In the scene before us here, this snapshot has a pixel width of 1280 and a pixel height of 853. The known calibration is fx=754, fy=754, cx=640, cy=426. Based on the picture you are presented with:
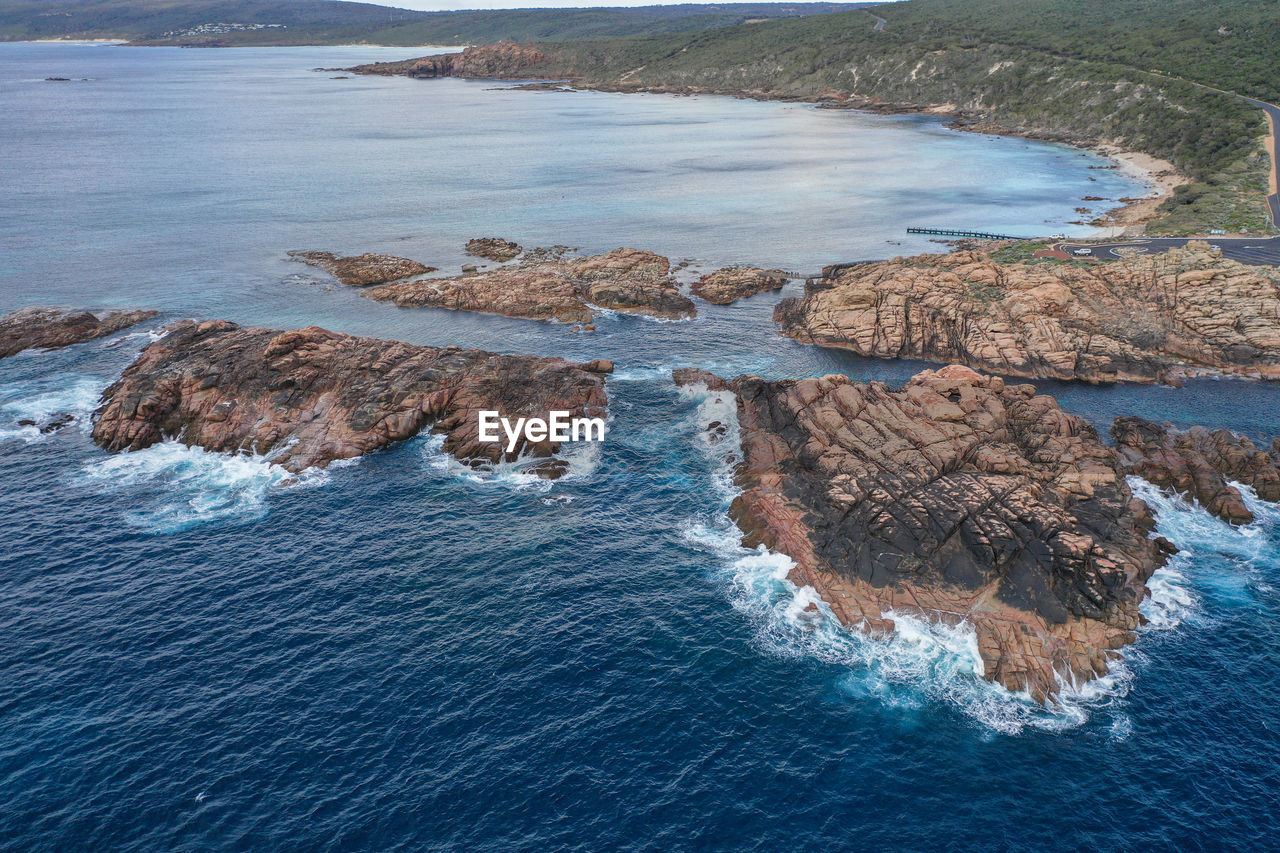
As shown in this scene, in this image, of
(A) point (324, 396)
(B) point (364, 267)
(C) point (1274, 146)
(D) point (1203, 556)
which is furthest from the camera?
(C) point (1274, 146)

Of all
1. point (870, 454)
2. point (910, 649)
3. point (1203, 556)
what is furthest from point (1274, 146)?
point (910, 649)

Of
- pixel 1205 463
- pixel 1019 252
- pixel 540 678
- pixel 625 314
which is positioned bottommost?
pixel 540 678

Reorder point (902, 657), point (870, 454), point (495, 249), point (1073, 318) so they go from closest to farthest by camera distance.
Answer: point (902, 657), point (870, 454), point (1073, 318), point (495, 249)

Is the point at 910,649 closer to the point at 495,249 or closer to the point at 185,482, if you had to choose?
the point at 185,482

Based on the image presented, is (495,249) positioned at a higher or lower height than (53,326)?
higher

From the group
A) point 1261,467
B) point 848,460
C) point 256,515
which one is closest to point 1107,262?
point 1261,467

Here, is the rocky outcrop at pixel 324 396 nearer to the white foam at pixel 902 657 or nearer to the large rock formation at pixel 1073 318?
the white foam at pixel 902 657

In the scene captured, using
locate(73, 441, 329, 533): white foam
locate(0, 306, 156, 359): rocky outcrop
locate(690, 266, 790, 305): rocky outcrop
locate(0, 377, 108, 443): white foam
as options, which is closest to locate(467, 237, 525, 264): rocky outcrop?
locate(690, 266, 790, 305): rocky outcrop
